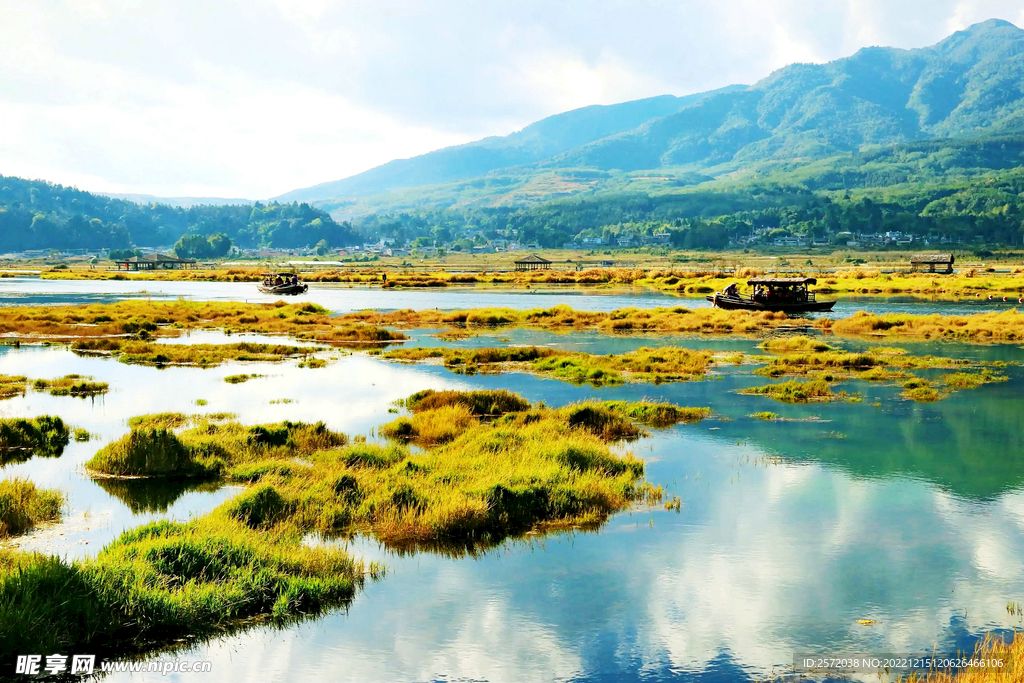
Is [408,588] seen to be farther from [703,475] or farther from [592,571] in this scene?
[703,475]

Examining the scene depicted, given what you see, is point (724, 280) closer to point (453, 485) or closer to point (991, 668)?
point (453, 485)

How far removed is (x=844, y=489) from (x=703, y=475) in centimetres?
337

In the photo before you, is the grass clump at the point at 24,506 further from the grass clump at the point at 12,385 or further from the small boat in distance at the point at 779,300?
the small boat in distance at the point at 779,300

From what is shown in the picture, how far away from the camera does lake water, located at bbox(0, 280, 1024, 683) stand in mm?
11844

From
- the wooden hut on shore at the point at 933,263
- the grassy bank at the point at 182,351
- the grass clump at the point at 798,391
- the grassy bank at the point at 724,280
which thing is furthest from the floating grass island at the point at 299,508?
the wooden hut on shore at the point at 933,263

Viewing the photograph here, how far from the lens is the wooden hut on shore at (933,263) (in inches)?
4887

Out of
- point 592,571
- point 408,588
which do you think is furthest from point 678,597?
point 408,588

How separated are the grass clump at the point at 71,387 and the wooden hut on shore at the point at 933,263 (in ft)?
389

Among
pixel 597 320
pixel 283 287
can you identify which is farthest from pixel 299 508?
pixel 283 287

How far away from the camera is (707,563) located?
602 inches

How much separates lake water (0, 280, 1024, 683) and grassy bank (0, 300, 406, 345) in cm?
2486

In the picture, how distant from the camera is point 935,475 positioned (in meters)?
A: 21.5

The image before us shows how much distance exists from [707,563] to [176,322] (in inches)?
2217

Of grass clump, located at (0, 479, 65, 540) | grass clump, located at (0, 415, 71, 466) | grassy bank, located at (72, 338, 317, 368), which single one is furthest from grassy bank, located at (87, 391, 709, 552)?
grassy bank, located at (72, 338, 317, 368)
